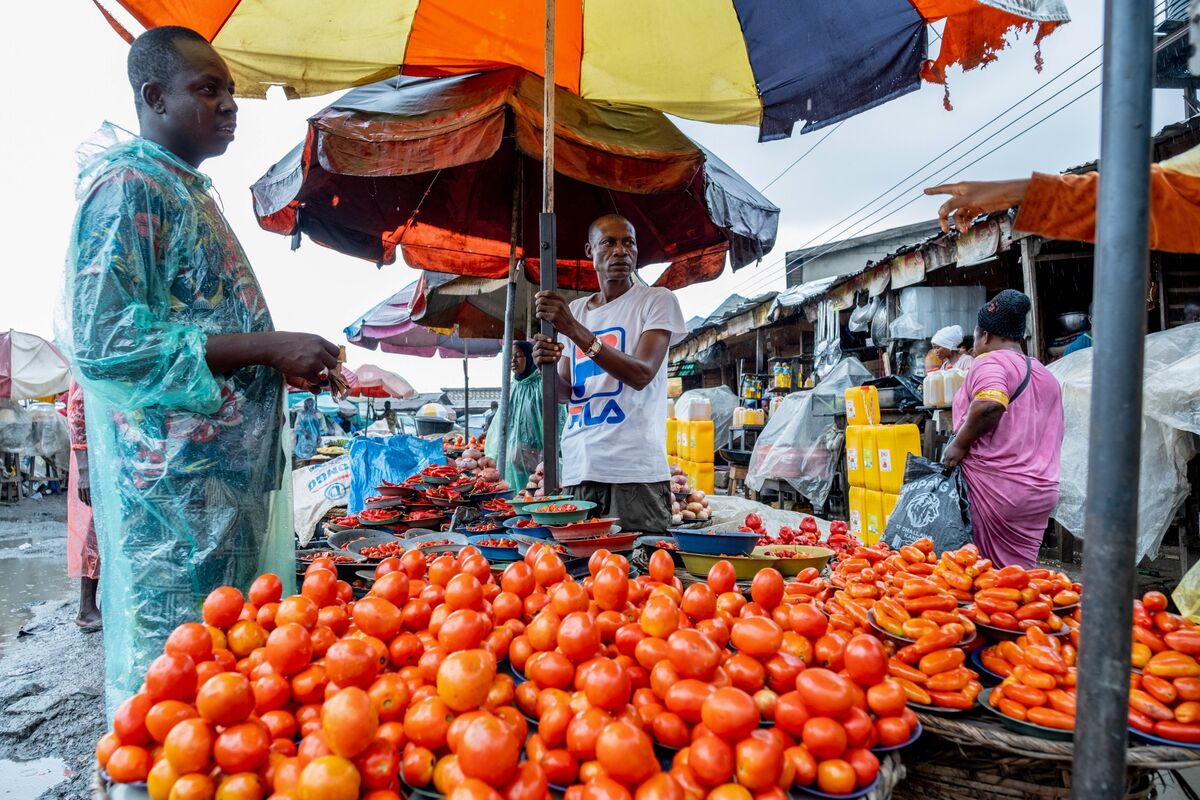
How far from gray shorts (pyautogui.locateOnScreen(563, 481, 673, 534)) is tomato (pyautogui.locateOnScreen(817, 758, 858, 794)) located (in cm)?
199

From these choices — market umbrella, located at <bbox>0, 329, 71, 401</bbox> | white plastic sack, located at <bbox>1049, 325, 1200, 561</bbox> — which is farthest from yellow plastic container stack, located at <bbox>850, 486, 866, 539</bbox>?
market umbrella, located at <bbox>0, 329, 71, 401</bbox>

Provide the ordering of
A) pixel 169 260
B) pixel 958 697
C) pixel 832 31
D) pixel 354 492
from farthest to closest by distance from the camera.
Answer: pixel 354 492, pixel 832 31, pixel 169 260, pixel 958 697

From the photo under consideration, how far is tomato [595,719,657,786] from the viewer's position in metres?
0.98

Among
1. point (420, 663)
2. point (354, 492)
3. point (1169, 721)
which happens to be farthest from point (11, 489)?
point (1169, 721)

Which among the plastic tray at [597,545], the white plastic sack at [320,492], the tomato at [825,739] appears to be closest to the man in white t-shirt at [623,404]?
the plastic tray at [597,545]

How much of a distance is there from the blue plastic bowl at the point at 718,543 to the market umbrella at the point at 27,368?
18.8m

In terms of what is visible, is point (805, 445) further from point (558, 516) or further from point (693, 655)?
point (693, 655)

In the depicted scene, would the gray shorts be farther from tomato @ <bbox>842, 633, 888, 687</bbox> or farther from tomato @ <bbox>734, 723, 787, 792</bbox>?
tomato @ <bbox>734, 723, 787, 792</bbox>

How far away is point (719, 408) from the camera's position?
1441cm

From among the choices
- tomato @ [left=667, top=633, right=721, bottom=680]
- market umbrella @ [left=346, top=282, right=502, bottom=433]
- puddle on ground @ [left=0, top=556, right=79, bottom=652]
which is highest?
market umbrella @ [left=346, top=282, right=502, bottom=433]

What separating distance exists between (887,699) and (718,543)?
1.00 meters

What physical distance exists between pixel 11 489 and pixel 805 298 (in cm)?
1894

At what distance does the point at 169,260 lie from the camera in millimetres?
1860

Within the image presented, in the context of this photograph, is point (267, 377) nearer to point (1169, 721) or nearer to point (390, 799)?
point (390, 799)
